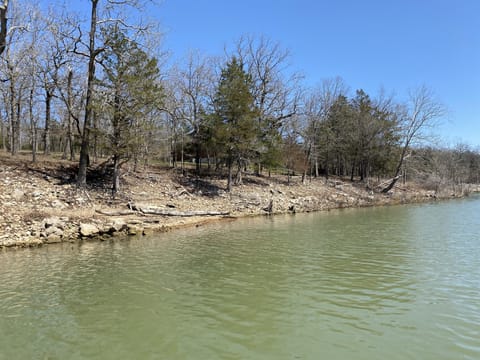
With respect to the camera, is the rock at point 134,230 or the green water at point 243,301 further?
the rock at point 134,230

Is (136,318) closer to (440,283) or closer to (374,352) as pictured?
(374,352)

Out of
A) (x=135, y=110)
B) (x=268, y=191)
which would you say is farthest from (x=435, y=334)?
(x=268, y=191)

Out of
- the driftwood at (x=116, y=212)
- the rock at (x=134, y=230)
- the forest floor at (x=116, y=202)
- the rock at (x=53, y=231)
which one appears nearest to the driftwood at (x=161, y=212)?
the forest floor at (x=116, y=202)

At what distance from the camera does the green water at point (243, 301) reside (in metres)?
4.93

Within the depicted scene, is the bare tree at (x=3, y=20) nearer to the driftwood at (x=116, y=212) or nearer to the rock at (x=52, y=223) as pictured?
the rock at (x=52, y=223)

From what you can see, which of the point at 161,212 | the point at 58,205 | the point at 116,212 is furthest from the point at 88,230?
the point at 161,212

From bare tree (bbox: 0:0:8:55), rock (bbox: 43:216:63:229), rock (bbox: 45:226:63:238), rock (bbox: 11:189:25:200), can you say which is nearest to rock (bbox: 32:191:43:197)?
rock (bbox: 11:189:25:200)

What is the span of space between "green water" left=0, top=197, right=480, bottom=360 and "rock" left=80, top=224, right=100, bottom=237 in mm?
1377

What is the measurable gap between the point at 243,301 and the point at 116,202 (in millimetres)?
13251

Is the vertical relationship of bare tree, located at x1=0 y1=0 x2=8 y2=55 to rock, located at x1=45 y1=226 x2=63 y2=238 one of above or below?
above

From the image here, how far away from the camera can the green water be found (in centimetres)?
493

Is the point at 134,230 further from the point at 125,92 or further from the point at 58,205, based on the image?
the point at 125,92

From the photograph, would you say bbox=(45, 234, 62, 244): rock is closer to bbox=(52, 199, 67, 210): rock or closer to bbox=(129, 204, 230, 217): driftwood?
bbox=(52, 199, 67, 210): rock

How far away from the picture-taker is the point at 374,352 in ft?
15.4
